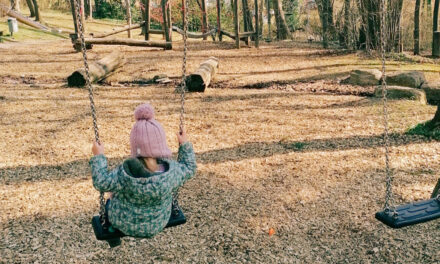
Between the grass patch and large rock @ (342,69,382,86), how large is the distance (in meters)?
3.71

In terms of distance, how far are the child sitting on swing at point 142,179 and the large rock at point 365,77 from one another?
8456 millimetres

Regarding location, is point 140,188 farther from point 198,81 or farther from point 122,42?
point 122,42

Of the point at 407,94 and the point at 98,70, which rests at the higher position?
the point at 98,70

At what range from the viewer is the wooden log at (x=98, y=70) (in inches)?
405

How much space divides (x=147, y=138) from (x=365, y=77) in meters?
8.92

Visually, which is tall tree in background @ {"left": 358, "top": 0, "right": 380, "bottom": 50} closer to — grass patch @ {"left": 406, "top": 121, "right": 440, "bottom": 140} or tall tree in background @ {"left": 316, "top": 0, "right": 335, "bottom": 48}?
tall tree in background @ {"left": 316, "top": 0, "right": 335, "bottom": 48}

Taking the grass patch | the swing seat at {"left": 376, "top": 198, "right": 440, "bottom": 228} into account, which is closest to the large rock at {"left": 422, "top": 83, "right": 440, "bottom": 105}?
the grass patch

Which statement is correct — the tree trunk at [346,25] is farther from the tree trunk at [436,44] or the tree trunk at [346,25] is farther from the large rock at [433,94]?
the large rock at [433,94]

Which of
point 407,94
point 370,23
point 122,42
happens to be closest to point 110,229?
point 407,94

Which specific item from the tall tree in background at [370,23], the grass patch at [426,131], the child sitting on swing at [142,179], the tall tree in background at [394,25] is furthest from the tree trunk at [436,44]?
the child sitting on swing at [142,179]

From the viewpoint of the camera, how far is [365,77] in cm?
1047

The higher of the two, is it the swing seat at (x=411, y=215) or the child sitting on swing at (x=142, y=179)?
the child sitting on swing at (x=142, y=179)

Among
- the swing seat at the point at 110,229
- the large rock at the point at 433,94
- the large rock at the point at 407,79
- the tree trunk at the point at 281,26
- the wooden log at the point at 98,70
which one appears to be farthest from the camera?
the tree trunk at the point at 281,26

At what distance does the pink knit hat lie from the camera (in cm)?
266
